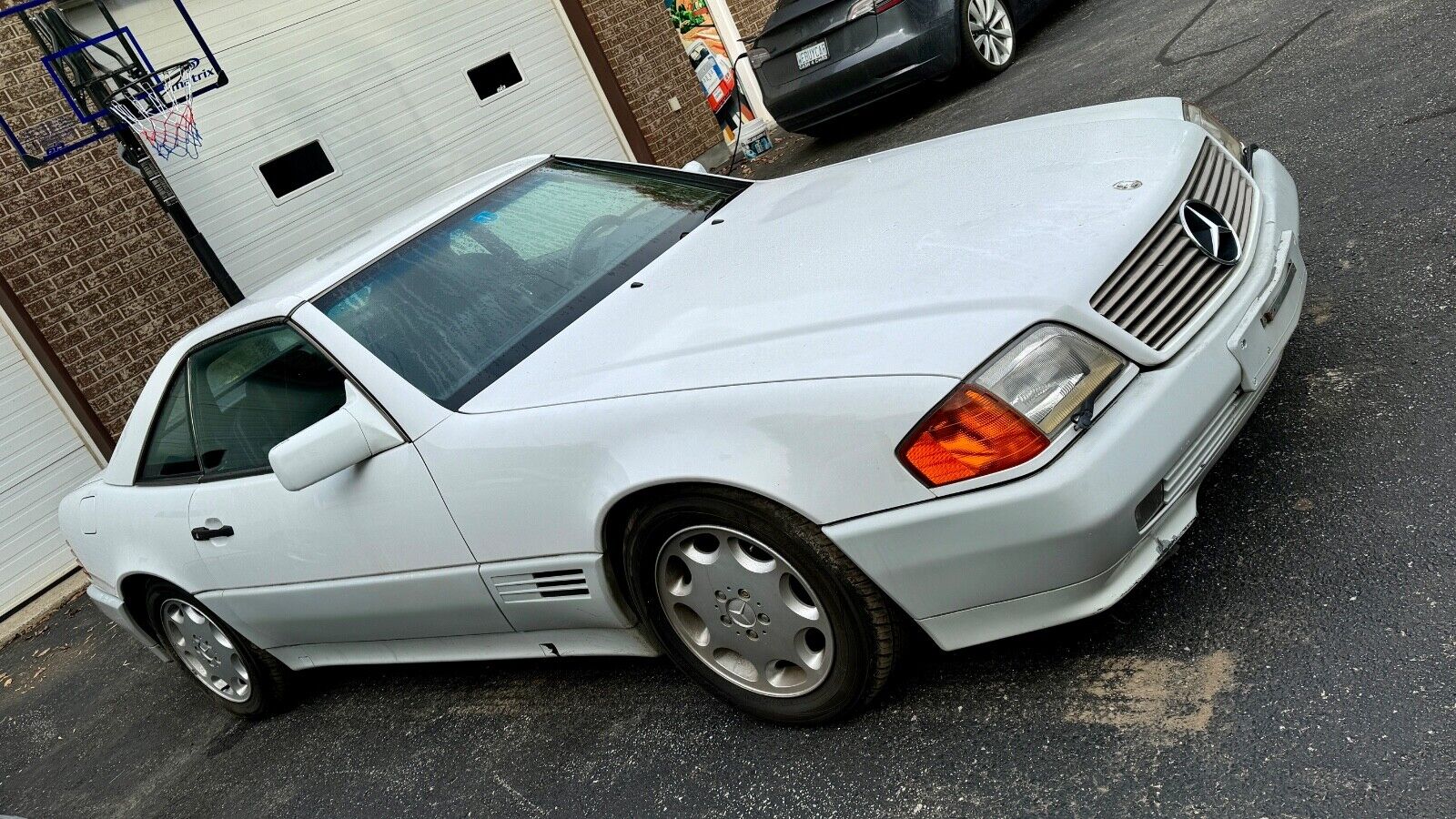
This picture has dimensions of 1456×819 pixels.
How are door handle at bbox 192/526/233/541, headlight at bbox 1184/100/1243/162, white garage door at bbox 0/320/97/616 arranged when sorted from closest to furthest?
headlight at bbox 1184/100/1243/162 → door handle at bbox 192/526/233/541 → white garage door at bbox 0/320/97/616

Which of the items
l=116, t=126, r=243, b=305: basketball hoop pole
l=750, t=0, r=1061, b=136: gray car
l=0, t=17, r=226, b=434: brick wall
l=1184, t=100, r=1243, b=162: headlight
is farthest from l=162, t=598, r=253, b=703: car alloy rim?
l=750, t=0, r=1061, b=136: gray car

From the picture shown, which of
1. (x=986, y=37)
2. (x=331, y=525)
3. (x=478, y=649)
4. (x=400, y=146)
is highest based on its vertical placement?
(x=400, y=146)

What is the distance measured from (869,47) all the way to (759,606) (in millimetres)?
6954

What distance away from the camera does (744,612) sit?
275 centimetres

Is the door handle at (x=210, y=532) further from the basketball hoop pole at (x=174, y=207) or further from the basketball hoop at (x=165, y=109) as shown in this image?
the basketball hoop at (x=165, y=109)

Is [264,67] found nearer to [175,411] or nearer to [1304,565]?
[175,411]

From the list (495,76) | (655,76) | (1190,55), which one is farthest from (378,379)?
(655,76)

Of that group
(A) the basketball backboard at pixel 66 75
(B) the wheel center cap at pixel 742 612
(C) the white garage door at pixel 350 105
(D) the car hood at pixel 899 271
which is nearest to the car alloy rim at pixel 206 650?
(D) the car hood at pixel 899 271

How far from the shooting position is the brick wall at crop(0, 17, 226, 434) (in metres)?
7.41

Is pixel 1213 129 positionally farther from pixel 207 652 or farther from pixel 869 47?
pixel 869 47

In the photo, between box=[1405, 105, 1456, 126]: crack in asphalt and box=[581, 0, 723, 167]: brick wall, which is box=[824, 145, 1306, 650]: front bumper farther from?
box=[581, 0, 723, 167]: brick wall

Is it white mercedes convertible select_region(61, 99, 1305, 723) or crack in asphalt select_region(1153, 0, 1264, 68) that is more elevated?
white mercedes convertible select_region(61, 99, 1305, 723)

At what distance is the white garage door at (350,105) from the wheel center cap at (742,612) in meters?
6.95

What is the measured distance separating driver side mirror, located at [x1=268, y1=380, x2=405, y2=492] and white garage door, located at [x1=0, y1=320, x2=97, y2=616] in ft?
17.1
